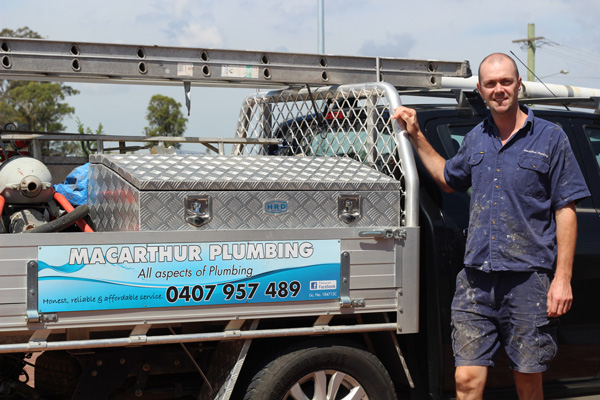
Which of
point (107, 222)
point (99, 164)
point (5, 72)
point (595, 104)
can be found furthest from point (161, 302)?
point (595, 104)

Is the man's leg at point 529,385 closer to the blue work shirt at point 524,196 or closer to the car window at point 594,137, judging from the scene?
the blue work shirt at point 524,196

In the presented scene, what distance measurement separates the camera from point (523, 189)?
3621 millimetres

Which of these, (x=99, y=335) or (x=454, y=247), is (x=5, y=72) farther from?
(x=454, y=247)

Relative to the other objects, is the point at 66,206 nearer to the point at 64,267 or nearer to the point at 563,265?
the point at 64,267

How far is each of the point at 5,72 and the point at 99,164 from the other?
653 millimetres

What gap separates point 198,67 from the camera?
4.25m

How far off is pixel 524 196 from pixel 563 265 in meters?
0.35

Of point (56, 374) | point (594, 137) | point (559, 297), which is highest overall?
point (594, 137)

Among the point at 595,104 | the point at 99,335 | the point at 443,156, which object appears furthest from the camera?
the point at 595,104

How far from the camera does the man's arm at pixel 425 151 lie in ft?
13.2

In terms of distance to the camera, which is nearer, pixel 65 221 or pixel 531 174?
pixel 531 174

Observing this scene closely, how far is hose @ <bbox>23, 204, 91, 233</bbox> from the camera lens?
3.82 m

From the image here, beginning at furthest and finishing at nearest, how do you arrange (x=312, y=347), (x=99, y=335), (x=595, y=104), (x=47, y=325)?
(x=595, y=104) → (x=312, y=347) → (x=99, y=335) → (x=47, y=325)

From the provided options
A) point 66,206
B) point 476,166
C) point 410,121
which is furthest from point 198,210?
point 476,166
